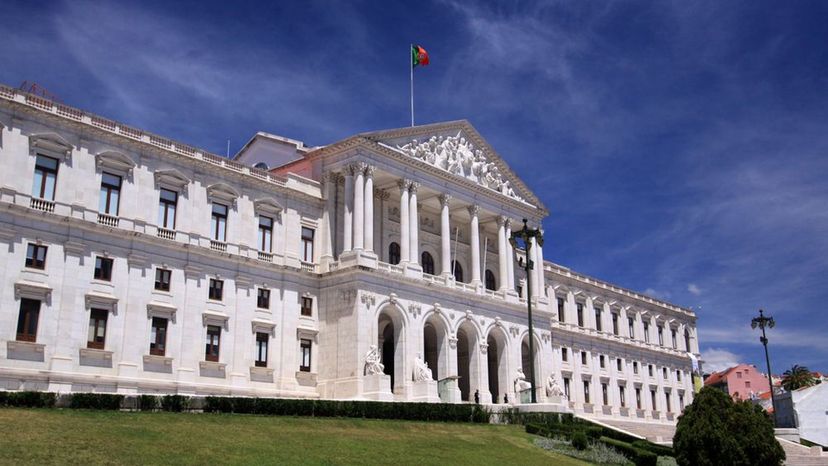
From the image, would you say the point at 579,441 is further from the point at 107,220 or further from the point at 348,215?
the point at 107,220

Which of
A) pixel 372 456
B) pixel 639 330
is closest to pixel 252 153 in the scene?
pixel 372 456

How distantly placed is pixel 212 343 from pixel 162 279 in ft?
15.5

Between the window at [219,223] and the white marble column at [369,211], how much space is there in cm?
880

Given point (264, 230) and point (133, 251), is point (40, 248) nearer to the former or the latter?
point (133, 251)

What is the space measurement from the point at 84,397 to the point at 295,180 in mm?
25304

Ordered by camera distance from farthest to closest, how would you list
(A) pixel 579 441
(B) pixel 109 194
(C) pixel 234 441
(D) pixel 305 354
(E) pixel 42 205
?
1. (D) pixel 305 354
2. (B) pixel 109 194
3. (E) pixel 42 205
4. (A) pixel 579 441
5. (C) pixel 234 441

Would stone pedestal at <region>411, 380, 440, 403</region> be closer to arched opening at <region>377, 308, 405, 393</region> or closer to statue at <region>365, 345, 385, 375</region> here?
arched opening at <region>377, 308, 405, 393</region>

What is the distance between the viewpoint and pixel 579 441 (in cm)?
3650

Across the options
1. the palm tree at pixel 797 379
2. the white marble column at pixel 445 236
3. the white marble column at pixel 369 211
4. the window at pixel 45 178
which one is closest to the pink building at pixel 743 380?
the palm tree at pixel 797 379

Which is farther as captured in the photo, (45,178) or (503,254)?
(503,254)

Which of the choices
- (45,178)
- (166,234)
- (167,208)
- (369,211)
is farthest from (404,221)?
(45,178)

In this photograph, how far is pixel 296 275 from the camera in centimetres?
5147

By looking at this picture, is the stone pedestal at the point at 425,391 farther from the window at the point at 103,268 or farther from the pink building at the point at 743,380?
the pink building at the point at 743,380

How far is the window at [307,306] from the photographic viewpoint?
51.8m
